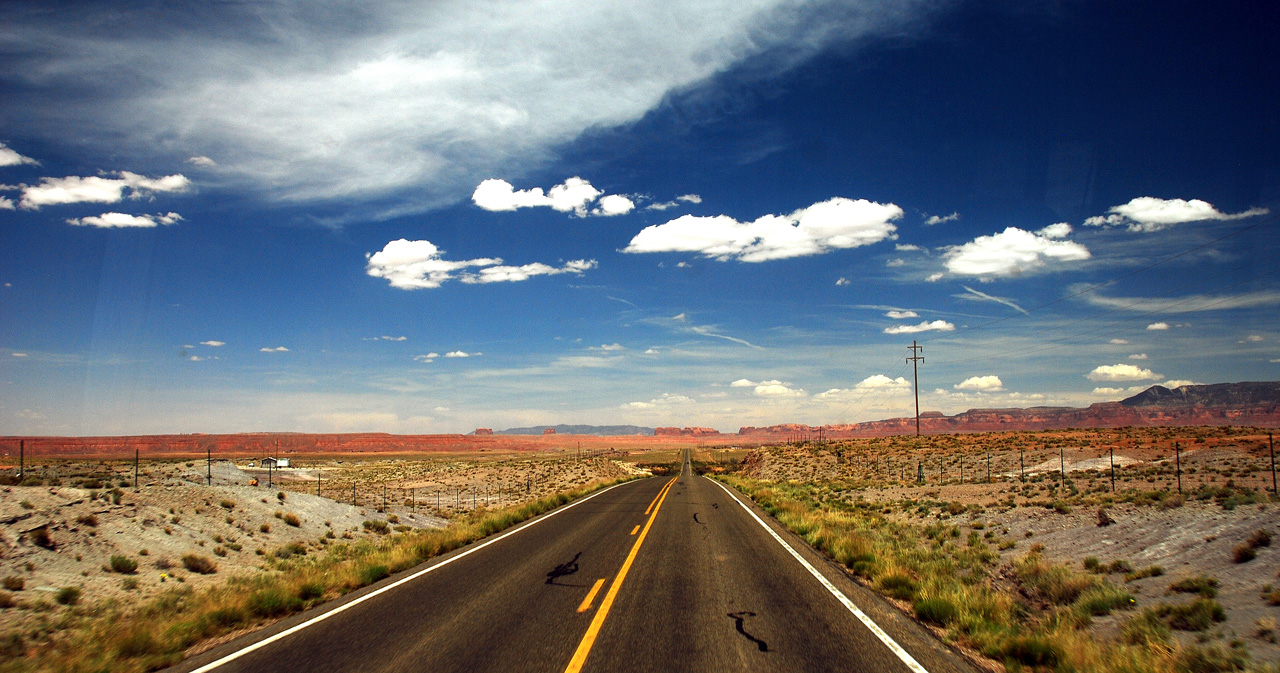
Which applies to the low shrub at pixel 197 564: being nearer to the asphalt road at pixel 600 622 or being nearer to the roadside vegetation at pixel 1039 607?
the asphalt road at pixel 600 622

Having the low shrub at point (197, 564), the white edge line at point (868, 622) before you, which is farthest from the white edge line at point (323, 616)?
the low shrub at point (197, 564)

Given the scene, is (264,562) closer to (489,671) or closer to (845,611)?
(489,671)

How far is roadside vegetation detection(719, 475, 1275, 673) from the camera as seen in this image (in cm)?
623

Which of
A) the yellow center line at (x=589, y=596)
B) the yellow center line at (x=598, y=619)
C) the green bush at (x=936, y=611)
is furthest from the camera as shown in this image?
the yellow center line at (x=589, y=596)

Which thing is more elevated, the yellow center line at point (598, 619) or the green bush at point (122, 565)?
A: the yellow center line at point (598, 619)

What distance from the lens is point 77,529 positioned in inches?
600

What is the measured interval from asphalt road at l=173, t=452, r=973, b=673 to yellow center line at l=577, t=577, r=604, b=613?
4 cm

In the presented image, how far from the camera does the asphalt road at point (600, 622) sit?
632 centimetres

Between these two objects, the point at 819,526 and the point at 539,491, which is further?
the point at 539,491

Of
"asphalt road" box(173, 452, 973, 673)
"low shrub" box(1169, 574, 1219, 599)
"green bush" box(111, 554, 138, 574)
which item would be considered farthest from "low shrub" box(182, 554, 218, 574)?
"low shrub" box(1169, 574, 1219, 599)

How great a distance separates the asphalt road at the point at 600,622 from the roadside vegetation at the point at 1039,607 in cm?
56

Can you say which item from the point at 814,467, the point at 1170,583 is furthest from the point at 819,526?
the point at 814,467

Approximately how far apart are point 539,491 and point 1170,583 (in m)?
44.5

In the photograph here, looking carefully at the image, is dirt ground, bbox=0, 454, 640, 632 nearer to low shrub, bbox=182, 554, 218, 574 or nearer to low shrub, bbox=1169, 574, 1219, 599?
low shrub, bbox=182, 554, 218, 574
